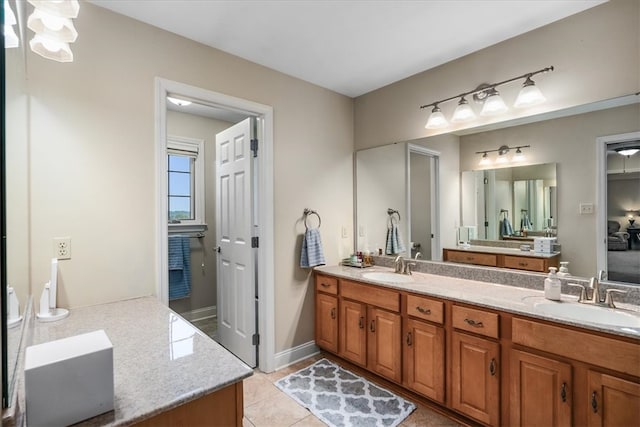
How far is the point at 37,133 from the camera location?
1.63 meters

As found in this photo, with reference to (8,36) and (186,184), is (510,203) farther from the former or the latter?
(186,184)

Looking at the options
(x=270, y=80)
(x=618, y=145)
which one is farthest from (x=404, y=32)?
(x=618, y=145)

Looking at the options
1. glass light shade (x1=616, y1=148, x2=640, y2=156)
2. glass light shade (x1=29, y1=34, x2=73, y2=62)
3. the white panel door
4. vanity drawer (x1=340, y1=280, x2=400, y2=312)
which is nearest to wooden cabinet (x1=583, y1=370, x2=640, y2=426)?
vanity drawer (x1=340, y1=280, x2=400, y2=312)

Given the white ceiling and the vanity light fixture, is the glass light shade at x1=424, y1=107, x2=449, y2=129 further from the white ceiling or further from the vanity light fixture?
the vanity light fixture

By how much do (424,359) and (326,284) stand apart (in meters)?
0.99

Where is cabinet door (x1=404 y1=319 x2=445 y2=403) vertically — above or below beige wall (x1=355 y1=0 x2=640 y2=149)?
below

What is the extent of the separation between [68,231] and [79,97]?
0.74 metres

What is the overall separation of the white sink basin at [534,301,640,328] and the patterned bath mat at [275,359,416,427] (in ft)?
3.48

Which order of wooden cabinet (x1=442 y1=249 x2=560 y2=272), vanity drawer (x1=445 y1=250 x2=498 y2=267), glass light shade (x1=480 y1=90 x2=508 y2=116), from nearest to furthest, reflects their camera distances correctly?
wooden cabinet (x1=442 y1=249 x2=560 y2=272), glass light shade (x1=480 y1=90 x2=508 y2=116), vanity drawer (x1=445 y1=250 x2=498 y2=267)

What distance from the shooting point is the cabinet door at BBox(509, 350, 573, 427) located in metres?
1.50

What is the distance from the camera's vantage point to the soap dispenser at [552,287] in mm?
1807

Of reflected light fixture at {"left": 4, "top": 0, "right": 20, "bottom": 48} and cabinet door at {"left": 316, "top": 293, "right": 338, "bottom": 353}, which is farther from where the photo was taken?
cabinet door at {"left": 316, "top": 293, "right": 338, "bottom": 353}

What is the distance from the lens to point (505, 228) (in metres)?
2.28

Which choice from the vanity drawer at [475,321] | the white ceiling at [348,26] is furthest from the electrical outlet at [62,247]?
the vanity drawer at [475,321]
